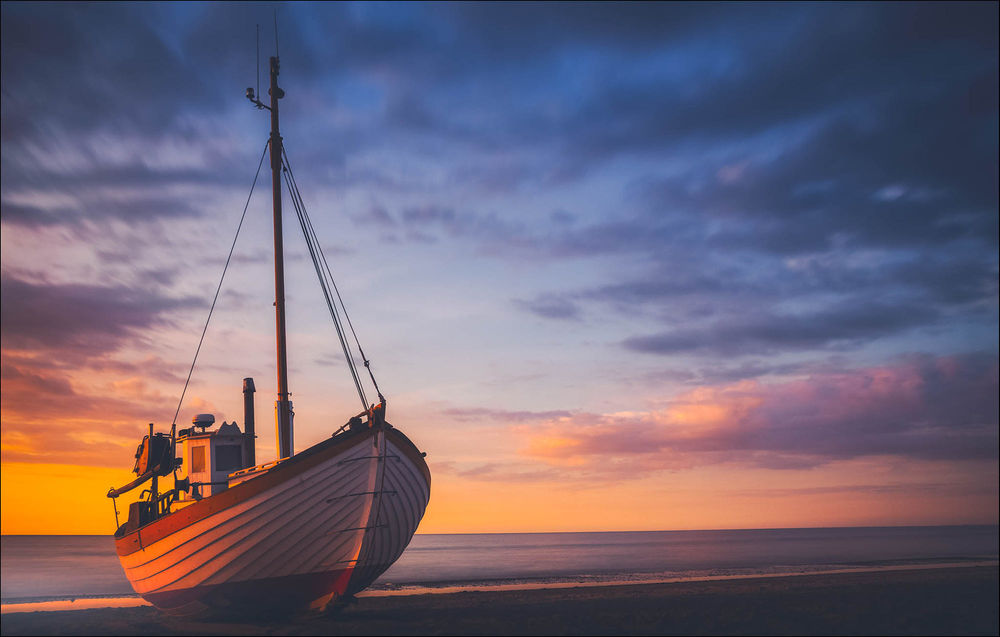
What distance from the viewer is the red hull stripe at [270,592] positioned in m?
17.9

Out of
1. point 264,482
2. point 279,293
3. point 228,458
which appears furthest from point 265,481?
point 279,293

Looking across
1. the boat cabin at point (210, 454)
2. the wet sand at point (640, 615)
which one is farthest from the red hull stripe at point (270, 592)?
the boat cabin at point (210, 454)

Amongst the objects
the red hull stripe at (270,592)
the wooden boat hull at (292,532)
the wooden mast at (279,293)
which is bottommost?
the red hull stripe at (270,592)

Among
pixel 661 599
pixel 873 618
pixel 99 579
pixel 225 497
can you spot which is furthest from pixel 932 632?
pixel 99 579

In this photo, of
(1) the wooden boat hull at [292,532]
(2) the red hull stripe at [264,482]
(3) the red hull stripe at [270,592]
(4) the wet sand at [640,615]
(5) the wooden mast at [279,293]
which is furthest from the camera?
(5) the wooden mast at [279,293]

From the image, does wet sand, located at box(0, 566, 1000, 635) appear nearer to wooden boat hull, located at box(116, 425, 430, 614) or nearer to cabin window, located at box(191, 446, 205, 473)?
wooden boat hull, located at box(116, 425, 430, 614)

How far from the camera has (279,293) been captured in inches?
894

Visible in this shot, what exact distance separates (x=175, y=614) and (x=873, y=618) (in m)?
19.0

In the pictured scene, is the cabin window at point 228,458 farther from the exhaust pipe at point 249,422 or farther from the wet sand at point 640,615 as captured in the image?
the wet sand at point 640,615

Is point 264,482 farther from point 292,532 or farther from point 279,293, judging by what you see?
point 279,293

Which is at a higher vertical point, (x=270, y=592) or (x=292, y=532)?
(x=292, y=532)

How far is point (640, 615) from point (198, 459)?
1384cm

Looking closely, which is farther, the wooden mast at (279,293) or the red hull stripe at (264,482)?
the wooden mast at (279,293)

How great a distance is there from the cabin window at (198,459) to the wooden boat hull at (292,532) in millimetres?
2462
